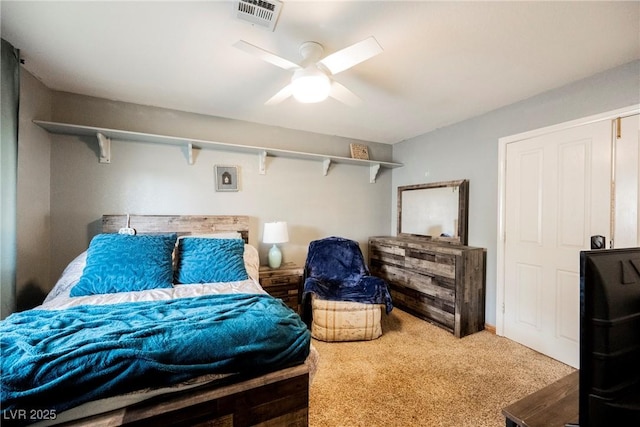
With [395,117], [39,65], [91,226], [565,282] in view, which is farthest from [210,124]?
[565,282]

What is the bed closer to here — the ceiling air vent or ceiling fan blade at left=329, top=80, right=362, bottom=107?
ceiling fan blade at left=329, top=80, right=362, bottom=107

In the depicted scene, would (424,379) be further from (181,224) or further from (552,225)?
(181,224)

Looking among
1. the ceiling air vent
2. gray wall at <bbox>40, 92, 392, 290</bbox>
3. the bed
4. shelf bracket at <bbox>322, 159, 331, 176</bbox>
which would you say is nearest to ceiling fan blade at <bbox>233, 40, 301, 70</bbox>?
the ceiling air vent

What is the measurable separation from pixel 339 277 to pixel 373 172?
1707 millimetres

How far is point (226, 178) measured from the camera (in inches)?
117

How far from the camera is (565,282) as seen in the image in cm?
214

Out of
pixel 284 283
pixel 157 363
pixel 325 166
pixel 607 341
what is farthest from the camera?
pixel 325 166

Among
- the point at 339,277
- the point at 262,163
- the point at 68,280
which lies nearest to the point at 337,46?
the point at 262,163

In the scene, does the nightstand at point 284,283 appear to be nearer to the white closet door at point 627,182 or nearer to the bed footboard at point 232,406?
the bed footboard at point 232,406

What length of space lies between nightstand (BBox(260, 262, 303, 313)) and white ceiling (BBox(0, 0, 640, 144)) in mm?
1817

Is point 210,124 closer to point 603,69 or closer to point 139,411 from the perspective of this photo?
point 139,411

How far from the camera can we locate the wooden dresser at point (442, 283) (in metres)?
2.58

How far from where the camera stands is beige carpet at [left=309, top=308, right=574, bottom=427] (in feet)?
5.09

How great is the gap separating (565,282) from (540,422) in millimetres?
1795
